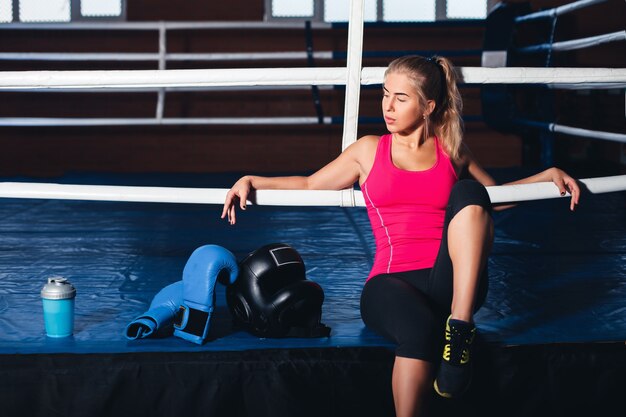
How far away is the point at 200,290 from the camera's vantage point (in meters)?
1.52

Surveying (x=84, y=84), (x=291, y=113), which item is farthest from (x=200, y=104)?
(x=84, y=84)

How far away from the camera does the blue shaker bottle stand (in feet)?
4.94

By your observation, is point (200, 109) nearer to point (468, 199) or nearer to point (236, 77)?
point (236, 77)

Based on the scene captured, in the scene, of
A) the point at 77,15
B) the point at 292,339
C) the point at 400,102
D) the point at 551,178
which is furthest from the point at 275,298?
the point at 77,15

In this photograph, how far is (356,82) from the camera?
1637 millimetres

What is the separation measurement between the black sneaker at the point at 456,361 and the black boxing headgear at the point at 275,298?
10.4 inches

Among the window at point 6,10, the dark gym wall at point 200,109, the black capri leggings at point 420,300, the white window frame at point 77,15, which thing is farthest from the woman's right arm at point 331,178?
the window at point 6,10

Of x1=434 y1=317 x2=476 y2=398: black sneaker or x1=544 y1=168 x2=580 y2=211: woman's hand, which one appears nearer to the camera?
x1=434 y1=317 x2=476 y2=398: black sneaker

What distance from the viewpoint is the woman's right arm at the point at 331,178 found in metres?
1.65

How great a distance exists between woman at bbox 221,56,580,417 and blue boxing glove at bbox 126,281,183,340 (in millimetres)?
187

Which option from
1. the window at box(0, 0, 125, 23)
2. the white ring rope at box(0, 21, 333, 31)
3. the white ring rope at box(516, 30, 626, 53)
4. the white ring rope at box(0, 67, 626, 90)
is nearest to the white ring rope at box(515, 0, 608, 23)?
the white ring rope at box(516, 30, 626, 53)

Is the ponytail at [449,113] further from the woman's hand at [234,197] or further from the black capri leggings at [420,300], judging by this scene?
the woman's hand at [234,197]

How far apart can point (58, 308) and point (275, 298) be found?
1.33 ft

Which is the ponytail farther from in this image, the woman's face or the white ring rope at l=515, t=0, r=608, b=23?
the white ring rope at l=515, t=0, r=608, b=23
